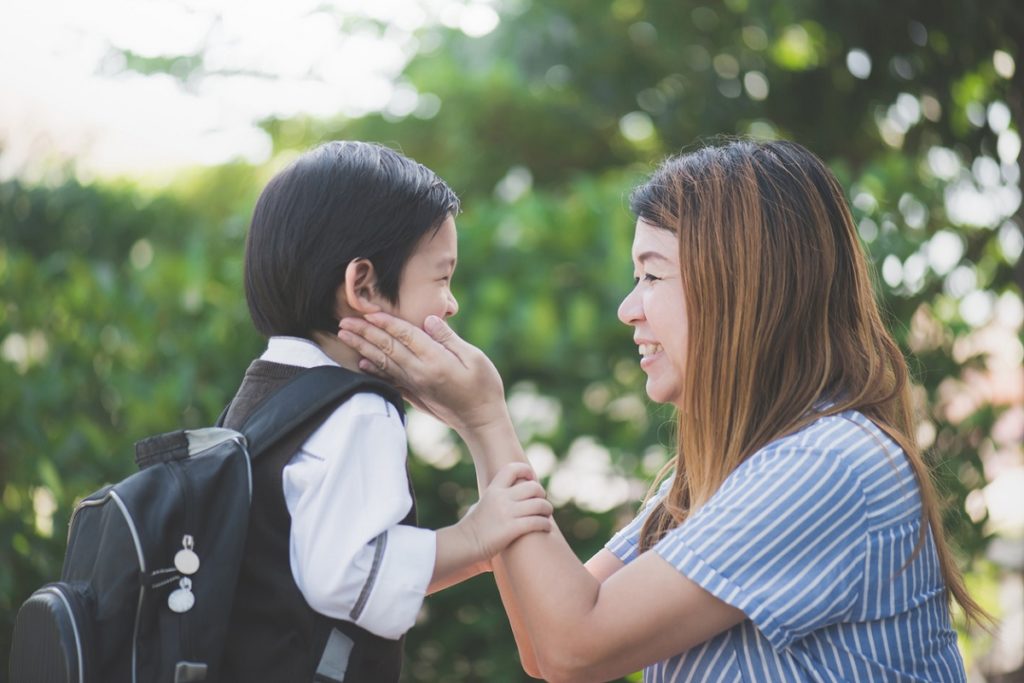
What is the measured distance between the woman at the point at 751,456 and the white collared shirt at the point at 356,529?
0.17 meters

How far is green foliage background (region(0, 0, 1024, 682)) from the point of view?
127 inches

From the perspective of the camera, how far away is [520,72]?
4484 mm

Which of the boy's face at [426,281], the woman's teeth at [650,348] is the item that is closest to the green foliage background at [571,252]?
the woman's teeth at [650,348]

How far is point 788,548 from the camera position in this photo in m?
1.56

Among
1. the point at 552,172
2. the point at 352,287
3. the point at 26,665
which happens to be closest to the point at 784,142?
the point at 352,287

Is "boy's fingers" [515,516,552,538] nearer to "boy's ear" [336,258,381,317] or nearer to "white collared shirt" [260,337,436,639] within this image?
"white collared shirt" [260,337,436,639]

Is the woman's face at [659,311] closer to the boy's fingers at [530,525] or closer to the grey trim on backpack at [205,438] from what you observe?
the boy's fingers at [530,525]

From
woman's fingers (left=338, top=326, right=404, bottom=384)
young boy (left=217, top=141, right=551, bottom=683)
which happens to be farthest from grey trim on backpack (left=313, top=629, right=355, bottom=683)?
woman's fingers (left=338, top=326, right=404, bottom=384)

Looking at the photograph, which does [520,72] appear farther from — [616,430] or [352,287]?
[352,287]

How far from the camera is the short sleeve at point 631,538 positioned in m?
2.03

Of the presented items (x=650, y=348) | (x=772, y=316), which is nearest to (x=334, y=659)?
(x=650, y=348)

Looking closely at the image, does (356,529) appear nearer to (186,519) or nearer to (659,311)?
(186,519)

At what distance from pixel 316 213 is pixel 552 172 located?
11.3 feet

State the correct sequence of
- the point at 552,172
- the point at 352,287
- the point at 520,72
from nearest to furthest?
the point at 352,287, the point at 520,72, the point at 552,172
